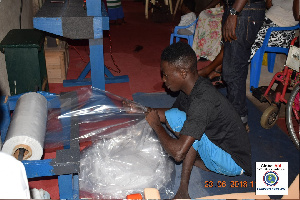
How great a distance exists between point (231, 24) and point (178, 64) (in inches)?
46.9

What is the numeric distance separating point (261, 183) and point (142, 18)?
7254mm

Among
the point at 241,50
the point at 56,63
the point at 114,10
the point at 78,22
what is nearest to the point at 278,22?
the point at 241,50

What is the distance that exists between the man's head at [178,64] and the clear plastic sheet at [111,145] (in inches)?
22.3

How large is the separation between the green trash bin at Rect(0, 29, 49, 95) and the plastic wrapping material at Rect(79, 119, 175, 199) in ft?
3.91

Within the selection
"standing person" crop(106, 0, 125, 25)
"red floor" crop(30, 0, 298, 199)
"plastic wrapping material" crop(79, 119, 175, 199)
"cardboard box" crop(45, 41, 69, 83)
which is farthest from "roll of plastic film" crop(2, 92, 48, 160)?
"standing person" crop(106, 0, 125, 25)

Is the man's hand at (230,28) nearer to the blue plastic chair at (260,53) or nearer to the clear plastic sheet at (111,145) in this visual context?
the blue plastic chair at (260,53)

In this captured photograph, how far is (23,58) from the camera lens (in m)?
3.63

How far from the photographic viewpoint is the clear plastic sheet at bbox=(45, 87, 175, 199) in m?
2.62

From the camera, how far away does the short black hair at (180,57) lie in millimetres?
2426

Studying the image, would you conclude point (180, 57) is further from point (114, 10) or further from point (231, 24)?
point (114, 10)
